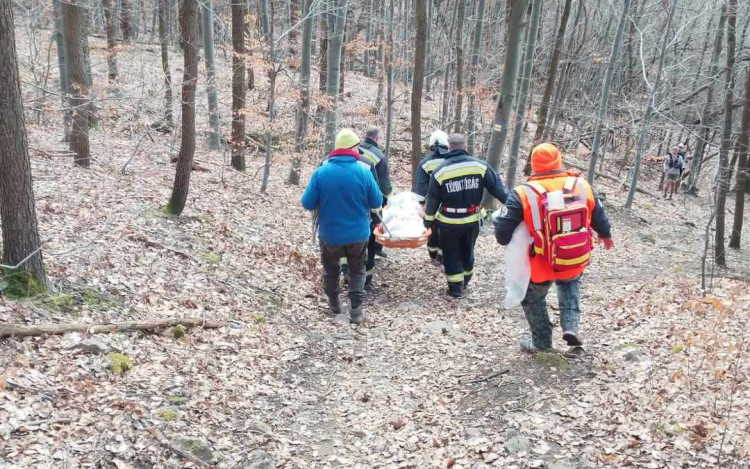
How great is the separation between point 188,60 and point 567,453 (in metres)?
8.03

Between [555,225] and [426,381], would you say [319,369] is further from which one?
[555,225]

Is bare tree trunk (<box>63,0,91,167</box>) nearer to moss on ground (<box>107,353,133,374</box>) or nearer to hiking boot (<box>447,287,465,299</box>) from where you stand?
moss on ground (<box>107,353,133,374</box>)

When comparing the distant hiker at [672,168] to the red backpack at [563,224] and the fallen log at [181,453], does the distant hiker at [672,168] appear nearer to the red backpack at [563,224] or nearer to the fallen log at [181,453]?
the red backpack at [563,224]

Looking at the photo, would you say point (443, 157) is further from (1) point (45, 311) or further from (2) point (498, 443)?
(1) point (45, 311)

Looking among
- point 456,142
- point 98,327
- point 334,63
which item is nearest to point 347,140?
point 456,142

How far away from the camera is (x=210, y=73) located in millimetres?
14484

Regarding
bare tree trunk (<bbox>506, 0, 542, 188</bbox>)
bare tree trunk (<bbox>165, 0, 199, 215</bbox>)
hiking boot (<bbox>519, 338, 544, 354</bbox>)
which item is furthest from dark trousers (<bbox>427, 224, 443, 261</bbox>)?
bare tree trunk (<bbox>506, 0, 542, 188</bbox>)

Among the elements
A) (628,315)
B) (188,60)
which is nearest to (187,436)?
(628,315)

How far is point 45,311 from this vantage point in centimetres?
489

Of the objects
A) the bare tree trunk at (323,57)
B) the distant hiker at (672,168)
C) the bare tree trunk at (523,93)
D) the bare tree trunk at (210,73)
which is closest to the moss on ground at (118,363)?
the bare tree trunk at (210,73)

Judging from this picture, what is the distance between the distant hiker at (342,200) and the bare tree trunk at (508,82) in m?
6.20

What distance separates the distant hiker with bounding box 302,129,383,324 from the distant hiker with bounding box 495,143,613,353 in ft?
6.70

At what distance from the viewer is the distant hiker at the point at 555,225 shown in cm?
484

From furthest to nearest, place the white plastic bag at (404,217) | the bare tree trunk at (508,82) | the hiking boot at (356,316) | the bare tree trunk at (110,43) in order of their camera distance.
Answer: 1. the bare tree trunk at (110,43)
2. the bare tree trunk at (508,82)
3. the white plastic bag at (404,217)
4. the hiking boot at (356,316)
